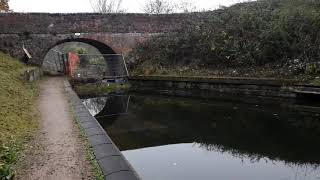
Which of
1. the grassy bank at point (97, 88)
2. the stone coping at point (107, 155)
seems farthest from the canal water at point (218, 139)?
the grassy bank at point (97, 88)

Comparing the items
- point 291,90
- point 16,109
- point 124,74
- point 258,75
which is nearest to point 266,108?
point 291,90

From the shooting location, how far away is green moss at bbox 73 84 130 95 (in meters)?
16.4

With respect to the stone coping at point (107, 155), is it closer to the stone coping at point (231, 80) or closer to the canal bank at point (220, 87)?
the canal bank at point (220, 87)

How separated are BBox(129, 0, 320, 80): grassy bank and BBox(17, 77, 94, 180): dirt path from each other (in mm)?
8435

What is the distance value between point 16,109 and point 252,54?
10.3 meters

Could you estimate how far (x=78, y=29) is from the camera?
18922mm

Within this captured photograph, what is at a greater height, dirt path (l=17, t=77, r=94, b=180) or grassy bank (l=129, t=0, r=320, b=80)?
grassy bank (l=129, t=0, r=320, b=80)

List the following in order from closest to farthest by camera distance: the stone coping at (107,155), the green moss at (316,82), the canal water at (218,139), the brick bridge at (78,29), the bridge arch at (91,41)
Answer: the stone coping at (107,155) < the canal water at (218,139) < the green moss at (316,82) < the brick bridge at (78,29) < the bridge arch at (91,41)

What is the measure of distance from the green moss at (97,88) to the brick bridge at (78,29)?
2736 millimetres

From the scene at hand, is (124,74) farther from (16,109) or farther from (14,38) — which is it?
(16,109)

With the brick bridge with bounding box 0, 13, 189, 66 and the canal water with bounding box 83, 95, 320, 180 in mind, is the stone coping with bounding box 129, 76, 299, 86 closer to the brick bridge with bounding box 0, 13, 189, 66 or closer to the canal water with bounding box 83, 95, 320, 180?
the canal water with bounding box 83, 95, 320, 180

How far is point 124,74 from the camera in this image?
62.9ft

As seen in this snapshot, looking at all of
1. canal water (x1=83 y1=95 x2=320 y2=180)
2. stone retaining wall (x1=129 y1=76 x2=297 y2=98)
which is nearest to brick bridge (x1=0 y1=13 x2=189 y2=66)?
stone retaining wall (x1=129 y1=76 x2=297 y2=98)

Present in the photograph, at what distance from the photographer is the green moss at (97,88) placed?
53.7ft
